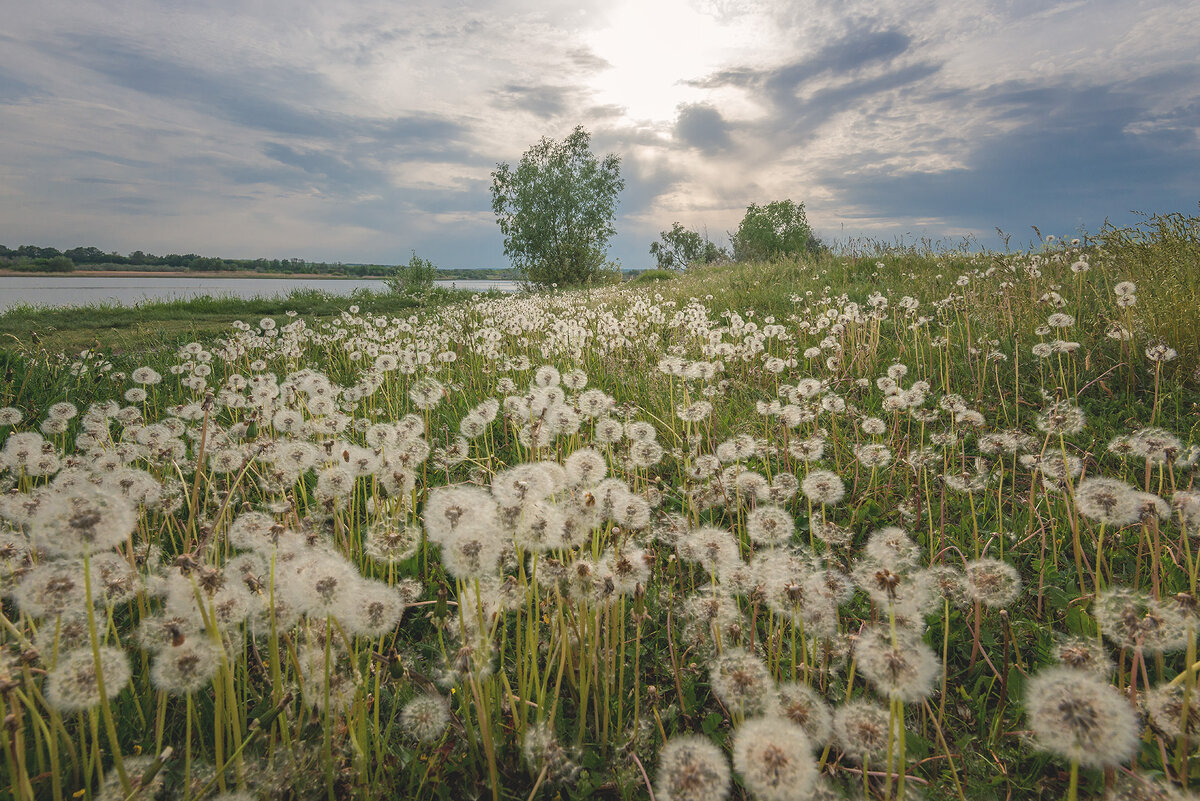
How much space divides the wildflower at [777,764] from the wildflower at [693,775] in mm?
52

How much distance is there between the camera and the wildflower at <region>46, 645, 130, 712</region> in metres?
1.40

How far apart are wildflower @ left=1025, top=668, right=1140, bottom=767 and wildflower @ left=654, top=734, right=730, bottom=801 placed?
0.65m

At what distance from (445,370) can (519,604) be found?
532cm

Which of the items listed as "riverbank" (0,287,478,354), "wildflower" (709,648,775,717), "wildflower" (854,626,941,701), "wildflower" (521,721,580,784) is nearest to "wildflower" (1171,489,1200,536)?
"wildflower" (854,626,941,701)

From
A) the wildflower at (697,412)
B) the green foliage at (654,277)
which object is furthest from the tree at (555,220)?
the wildflower at (697,412)

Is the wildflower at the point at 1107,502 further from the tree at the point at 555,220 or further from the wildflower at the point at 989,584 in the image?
the tree at the point at 555,220

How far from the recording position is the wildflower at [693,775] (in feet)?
3.90

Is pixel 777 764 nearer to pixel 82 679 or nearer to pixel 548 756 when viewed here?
pixel 548 756

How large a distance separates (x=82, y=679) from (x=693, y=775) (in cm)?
163

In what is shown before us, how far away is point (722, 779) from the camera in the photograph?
3.96ft

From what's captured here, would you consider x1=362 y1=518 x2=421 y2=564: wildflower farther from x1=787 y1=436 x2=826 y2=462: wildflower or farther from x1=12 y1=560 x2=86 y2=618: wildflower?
x1=787 y1=436 x2=826 y2=462: wildflower

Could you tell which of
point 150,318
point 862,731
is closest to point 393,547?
point 862,731

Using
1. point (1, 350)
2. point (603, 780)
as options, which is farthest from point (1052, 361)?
point (1, 350)

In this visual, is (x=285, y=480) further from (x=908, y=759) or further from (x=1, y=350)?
(x=1, y=350)
